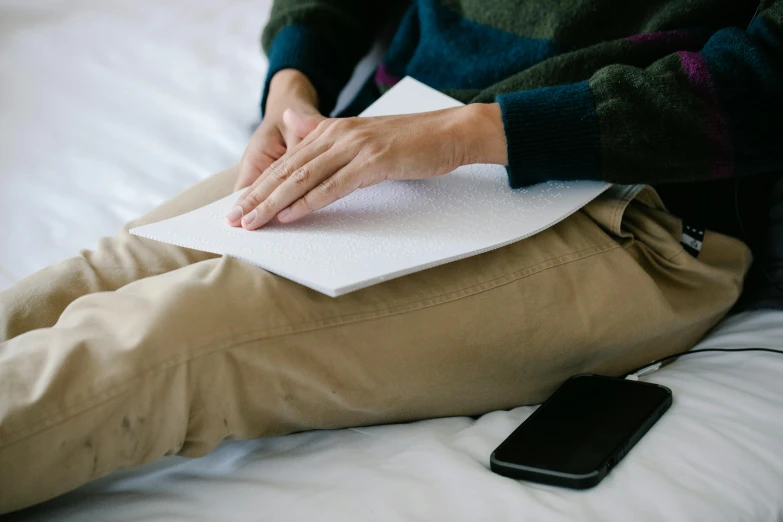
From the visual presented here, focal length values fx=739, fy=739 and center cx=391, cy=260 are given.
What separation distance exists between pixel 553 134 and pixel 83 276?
0.52 m

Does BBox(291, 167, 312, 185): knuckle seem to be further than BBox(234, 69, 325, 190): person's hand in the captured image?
No

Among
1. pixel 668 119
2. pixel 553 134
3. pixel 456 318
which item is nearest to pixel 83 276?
pixel 456 318

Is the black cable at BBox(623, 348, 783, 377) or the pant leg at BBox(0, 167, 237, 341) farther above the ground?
the pant leg at BBox(0, 167, 237, 341)

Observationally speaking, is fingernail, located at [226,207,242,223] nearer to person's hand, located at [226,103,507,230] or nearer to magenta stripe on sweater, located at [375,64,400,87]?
person's hand, located at [226,103,507,230]

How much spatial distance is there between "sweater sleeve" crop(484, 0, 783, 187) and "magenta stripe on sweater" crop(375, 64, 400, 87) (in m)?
0.37

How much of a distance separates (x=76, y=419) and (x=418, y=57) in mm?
708

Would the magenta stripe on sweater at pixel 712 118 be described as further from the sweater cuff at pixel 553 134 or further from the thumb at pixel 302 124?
the thumb at pixel 302 124

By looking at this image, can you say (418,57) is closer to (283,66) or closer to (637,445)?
(283,66)

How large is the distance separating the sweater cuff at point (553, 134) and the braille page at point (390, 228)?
0.10ft

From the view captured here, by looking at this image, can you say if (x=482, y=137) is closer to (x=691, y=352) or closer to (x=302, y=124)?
(x=302, y=124)

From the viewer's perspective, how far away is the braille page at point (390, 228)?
685 mm

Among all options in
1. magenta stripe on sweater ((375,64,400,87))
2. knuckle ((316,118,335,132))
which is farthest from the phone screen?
magenta stripe on sweater ((375,64,400,87))

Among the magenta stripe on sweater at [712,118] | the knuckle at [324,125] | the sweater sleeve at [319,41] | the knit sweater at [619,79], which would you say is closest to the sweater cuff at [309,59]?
the sweater sleeve at [319,41]

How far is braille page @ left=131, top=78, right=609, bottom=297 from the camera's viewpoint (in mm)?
685
